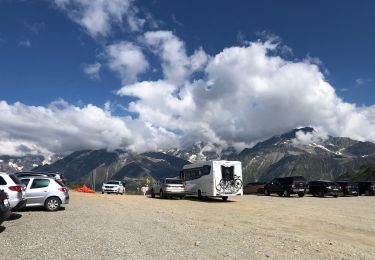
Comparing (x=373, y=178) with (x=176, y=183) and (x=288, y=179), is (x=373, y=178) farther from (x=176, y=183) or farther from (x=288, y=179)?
A: (x=176, y=183)

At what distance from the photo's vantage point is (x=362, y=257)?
437 inches

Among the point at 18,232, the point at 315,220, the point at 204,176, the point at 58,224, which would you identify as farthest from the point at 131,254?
the point at 204,176

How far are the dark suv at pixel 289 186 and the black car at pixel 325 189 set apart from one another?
222cm

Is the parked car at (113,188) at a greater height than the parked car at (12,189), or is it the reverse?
the parked car at (113,188)

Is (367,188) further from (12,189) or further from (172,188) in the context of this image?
(12,189)

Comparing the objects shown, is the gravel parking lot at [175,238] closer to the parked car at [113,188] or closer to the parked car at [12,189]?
the parked car at [12,189]

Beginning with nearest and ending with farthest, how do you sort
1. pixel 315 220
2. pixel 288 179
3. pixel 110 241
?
1. pixel 110 241
2. pixel 315 220
3. pixel 288 179

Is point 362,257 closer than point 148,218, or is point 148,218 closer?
point 362,257

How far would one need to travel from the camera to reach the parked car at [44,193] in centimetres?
2111

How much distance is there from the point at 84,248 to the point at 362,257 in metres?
7.20

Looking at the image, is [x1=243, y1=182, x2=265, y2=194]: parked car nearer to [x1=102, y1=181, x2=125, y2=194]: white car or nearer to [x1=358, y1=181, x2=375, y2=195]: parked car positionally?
[x1=358, y1=181, x2=375, y2=195]: parked car

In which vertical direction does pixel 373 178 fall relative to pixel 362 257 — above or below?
above

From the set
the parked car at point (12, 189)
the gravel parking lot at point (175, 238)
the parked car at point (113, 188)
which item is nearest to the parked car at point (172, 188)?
the parked car at point (113, 188)

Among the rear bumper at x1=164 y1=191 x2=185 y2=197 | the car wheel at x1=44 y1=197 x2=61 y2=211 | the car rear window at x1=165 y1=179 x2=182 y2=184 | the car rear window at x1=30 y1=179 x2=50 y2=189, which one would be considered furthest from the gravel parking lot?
the car rear window at x1=165 y1=179 x2=182 y2=184
